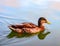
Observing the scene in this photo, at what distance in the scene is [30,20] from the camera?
2.34 metres

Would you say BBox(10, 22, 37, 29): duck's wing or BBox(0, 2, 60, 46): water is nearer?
BBox(0, 2, 60, 46): water

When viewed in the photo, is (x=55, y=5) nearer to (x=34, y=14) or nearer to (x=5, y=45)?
(x=34, y=14)

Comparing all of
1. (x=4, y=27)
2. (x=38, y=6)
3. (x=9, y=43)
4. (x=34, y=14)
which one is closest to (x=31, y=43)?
(x=9, y=43)

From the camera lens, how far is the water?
1975mm

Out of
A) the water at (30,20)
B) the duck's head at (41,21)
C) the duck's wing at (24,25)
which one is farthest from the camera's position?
the duck's head at (41,21)

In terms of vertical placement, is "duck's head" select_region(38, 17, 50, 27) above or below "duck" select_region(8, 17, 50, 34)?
above

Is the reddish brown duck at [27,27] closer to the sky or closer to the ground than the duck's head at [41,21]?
closer to the ground

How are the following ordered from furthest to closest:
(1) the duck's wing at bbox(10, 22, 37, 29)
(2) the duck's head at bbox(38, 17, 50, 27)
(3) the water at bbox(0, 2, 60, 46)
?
(2) the duck's head at bbox(38, 17, 50, 27) < (1) the duck's wing at bbox(10, 22, 37, 29) < (3) the water at bbox(0, 2, 60, 46)

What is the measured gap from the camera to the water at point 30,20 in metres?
1.97

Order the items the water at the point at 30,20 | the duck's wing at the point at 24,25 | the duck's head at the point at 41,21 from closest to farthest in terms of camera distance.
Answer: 1. the water at the point at 30,20
2. the duck's wing at the point at 24,25
3. the duck's head at the point at 41,21

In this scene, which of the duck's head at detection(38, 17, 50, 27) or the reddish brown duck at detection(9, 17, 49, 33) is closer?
the reddish brown duck at detection(9, 17, 49, 33)

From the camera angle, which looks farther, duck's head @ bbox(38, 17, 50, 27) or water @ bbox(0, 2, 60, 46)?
duck's head @ bbox(38, 17, 50, 27)

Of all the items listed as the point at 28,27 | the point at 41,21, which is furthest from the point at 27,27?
the point at 41,21

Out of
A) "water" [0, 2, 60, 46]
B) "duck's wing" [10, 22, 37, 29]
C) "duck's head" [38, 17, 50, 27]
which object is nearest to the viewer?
"water" [0, 2, 60, 46]
